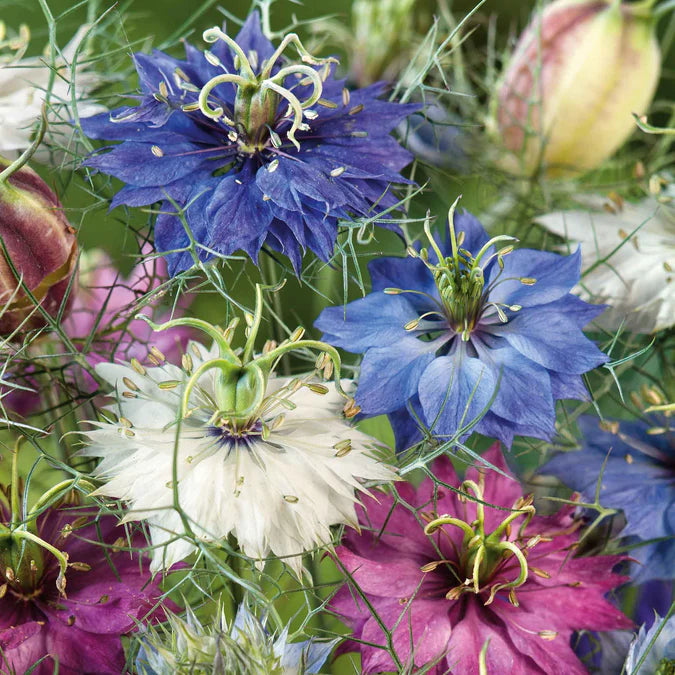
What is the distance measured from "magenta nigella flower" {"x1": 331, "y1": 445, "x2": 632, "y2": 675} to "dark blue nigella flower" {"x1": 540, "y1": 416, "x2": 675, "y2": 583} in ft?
0.10

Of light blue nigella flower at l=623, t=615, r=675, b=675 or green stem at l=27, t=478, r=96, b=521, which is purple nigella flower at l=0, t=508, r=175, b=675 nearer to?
green stem at l=27, t=478, r=96, b=521

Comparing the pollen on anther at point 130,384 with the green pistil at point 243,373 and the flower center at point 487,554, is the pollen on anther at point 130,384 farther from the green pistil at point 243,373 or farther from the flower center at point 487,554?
the flower center at point 487,554

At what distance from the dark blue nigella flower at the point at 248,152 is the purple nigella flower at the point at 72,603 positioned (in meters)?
0.13

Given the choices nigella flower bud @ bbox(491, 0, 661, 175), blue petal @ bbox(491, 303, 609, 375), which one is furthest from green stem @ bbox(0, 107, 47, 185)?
nigella flower bud @ bbox(491, 0, 661, 175)

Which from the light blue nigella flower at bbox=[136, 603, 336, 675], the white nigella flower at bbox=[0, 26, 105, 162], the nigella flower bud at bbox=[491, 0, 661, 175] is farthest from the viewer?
the nigella flower bud at bbox=[491, 0, 661, 175]

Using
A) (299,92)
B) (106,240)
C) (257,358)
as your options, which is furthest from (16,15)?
(257,358)

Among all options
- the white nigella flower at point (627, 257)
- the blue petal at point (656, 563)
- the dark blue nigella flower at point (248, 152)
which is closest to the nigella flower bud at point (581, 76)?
the white nigella flower at point (627, 257)

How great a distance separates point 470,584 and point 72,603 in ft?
0.58

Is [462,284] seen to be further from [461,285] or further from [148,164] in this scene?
[148,164]

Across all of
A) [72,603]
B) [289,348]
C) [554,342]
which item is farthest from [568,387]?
[72,603]

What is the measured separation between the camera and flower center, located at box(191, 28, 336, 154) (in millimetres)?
377

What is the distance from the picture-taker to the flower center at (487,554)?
0.37 m

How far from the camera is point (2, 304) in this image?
379mm

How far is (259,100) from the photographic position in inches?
15.5
